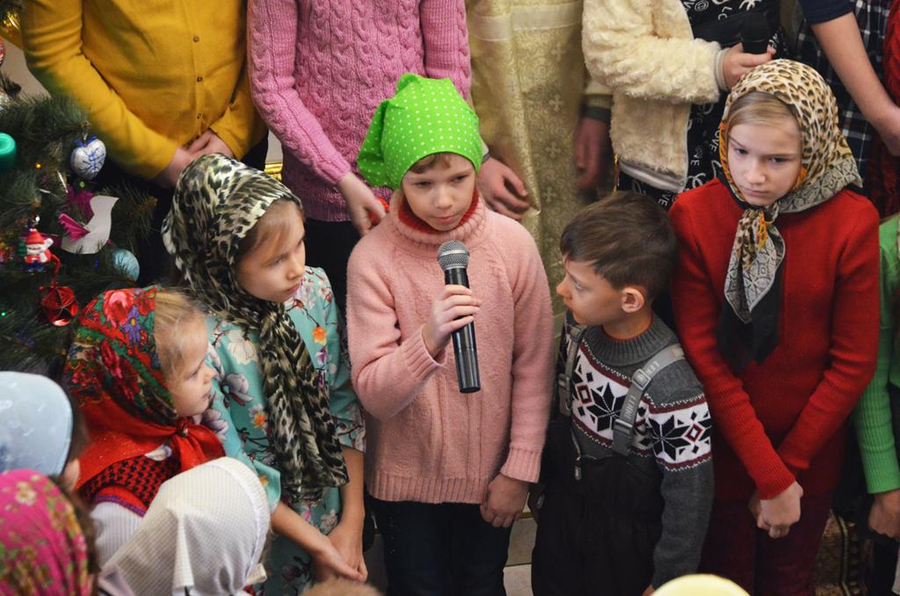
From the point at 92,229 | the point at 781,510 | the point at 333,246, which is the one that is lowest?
the point at 781,510

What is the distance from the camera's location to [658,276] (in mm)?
1931

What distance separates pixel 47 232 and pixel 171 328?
326 millimetres

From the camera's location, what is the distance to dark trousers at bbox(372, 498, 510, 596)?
7.02 feet

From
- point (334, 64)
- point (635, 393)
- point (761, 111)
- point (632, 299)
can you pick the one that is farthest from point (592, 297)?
point (334, 64)

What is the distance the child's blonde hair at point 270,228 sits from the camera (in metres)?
1.74

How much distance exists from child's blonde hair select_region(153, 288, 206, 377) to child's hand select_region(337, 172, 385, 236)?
1.87 ft

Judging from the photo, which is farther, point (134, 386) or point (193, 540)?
point (134, 386)

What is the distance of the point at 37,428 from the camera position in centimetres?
132

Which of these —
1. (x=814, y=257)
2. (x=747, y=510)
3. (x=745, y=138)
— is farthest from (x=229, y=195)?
(x=747, y=510)

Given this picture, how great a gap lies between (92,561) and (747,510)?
138cm

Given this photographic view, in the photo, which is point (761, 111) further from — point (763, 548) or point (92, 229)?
point (92, 229)

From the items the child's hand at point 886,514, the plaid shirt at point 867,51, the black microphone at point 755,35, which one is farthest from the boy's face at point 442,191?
the child's hand at point 886,514

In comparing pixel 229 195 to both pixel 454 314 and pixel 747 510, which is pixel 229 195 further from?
pixel 747 510

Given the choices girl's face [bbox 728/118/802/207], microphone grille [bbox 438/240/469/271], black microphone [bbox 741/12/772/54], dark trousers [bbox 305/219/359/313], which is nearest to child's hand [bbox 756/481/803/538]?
girl's face [bbox 728/118/802/207]
